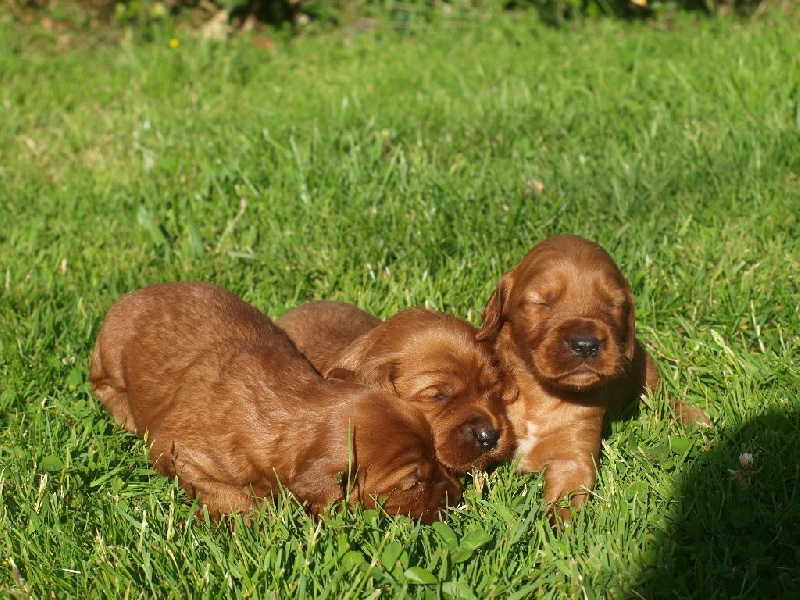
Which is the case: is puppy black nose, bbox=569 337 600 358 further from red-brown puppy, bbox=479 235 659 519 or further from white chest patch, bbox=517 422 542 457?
white chest patch, bbox=517 422 542 457

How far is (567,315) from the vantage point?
414 centimetres

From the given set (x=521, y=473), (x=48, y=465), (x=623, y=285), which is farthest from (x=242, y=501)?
(x=623, y=285)

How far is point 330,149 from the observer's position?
6.39 metres

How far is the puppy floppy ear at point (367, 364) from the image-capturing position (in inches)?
155

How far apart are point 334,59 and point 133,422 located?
4972 mm

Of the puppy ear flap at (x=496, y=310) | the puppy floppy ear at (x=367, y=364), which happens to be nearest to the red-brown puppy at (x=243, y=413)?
the puppy floppy ear at (x=367, y=364)

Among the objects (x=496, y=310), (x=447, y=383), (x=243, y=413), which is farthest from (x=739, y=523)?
(x=243, y=413)

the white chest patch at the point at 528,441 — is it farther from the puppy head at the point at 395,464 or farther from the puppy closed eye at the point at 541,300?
the puppy head at the point at 395,464

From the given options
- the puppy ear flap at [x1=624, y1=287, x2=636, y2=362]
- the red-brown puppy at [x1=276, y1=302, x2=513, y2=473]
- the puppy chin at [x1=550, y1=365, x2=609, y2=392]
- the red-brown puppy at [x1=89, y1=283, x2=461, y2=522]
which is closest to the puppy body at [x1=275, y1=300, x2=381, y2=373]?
the red-brown puppy at [x1=89, y1=283, x2=461, y2=522]

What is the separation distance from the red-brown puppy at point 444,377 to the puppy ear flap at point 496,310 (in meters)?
0.15

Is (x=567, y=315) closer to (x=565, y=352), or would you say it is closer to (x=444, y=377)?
(x=565, y=352)

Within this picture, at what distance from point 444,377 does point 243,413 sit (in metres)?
0.78

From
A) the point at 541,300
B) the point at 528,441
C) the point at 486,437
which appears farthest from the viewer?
the point at 528,441

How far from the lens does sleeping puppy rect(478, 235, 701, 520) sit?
13.1 ft
